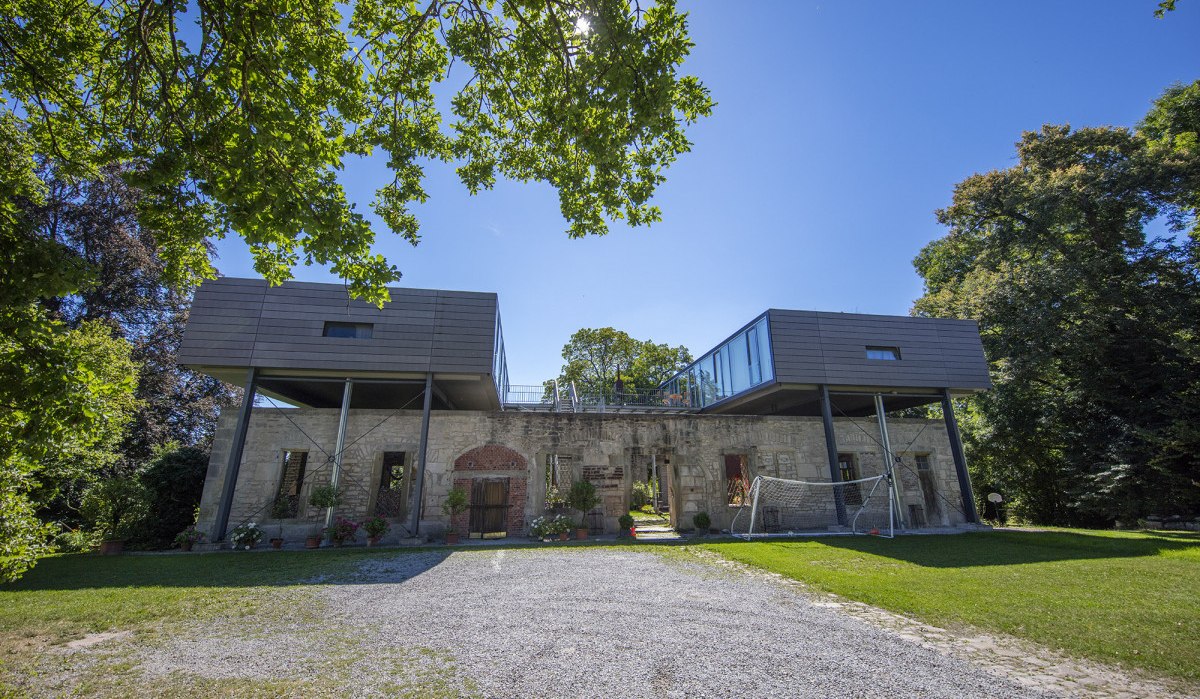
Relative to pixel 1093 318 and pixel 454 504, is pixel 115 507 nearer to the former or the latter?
pixel 454 504

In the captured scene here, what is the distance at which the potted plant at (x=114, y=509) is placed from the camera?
11633 mm

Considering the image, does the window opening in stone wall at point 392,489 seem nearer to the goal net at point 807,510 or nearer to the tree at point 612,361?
the goal net at point 807,510

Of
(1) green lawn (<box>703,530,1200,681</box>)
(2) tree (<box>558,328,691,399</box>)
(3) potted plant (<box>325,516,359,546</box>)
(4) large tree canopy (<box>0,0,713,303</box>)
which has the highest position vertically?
(2) tree (<box>558,328,691,399</box>)

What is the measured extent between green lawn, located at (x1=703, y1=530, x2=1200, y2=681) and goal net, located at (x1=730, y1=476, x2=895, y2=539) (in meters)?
2.82

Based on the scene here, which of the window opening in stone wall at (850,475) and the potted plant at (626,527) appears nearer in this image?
the potted plant at (626,527)

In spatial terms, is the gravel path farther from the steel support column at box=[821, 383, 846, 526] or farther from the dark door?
the steel support column at box=[821, 383, 846, 526]

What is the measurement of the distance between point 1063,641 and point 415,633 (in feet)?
19.8

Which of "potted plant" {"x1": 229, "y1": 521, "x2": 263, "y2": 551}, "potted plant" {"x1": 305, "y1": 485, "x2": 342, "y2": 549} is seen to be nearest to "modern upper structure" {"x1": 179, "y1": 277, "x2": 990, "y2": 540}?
"potted plant" {"x1": 305, "y1": 485, "x2": 342, "y2": 549}

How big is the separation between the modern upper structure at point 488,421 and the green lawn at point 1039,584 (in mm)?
4157

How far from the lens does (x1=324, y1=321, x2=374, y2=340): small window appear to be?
1375cm

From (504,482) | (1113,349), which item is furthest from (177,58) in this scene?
(1113,349)

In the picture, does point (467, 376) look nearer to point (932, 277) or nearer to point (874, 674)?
point (874, 674)

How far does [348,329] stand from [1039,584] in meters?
15.4

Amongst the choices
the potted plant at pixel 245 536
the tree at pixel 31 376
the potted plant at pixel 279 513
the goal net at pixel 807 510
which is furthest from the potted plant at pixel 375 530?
the goal net at pixel 807 510
